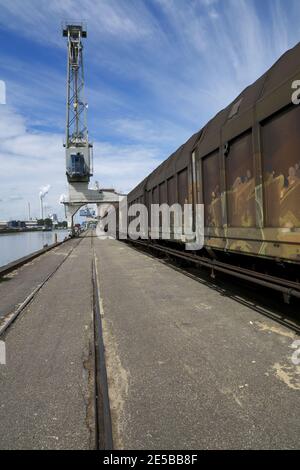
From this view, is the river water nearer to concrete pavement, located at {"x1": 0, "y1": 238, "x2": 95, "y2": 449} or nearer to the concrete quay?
concrete pavement, located at {"x1": 0, "y1": 238, "x2": 95, "y2": 449}

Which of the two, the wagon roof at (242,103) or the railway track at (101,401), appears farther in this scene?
the wagon roof at (242,103)

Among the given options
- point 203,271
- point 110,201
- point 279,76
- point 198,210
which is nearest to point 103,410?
point 279,76

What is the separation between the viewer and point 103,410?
3.44 metres

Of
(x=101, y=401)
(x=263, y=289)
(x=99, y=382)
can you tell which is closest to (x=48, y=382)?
(x=99, y=382)

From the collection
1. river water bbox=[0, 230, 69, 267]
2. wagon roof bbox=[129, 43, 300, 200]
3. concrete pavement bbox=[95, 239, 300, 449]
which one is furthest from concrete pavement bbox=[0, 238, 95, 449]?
river water bbox=[0, 230, 69, 267]

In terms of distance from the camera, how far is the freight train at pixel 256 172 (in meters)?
5.26

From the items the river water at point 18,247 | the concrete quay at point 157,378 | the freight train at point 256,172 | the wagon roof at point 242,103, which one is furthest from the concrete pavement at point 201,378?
the river water at point 18,247

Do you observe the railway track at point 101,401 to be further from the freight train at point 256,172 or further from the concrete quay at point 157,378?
the freight train at point 256,172

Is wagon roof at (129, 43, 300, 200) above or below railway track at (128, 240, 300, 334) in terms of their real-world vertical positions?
above

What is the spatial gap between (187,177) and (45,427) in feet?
26.9

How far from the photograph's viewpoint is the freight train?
5258 mm

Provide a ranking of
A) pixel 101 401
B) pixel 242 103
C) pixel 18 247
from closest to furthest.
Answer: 1. pixel 101 401
2. pixel 242 103
3. pixel 18 247

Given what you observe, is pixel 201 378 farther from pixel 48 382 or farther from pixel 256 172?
pixel 256 172

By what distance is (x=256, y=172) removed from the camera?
242 inches
